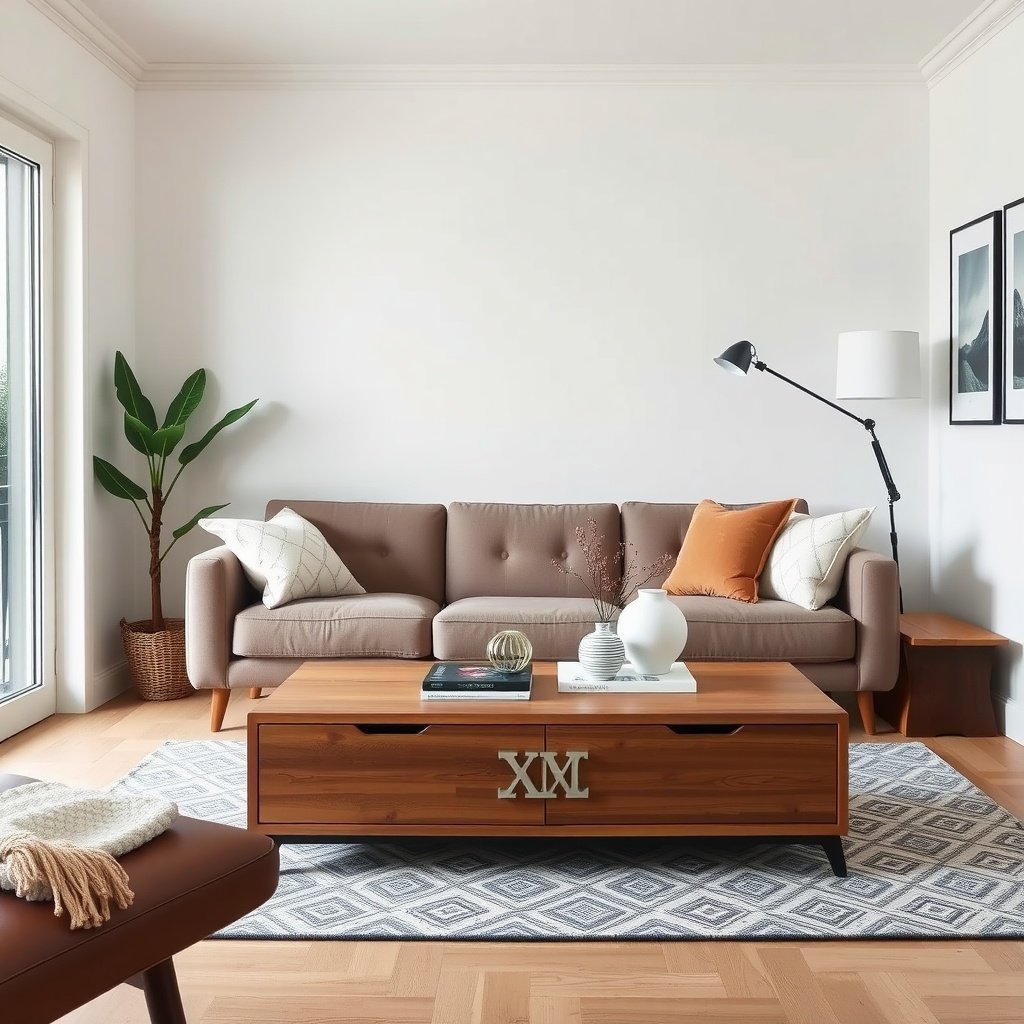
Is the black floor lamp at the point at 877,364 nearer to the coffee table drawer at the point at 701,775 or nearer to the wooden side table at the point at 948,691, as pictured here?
the wooden side table at the point at 948,691

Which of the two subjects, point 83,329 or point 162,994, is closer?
point 162,994

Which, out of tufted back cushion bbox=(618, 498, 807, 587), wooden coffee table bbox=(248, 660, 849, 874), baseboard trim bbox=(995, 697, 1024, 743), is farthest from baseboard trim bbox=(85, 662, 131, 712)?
baseboard trim bbox=(995, 697, 1024, 743)

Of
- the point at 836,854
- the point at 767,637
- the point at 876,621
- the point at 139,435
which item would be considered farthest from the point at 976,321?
the point at 139,435

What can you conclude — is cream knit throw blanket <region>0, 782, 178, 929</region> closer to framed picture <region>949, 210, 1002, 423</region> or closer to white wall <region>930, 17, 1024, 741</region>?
white wall <region>930, 17, 1024, 741</region>

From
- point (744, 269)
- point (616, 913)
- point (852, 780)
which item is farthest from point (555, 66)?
point (616, 913)

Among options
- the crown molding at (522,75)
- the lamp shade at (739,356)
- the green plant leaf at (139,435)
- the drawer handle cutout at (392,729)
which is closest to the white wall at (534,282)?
the crown molding at (522,75)

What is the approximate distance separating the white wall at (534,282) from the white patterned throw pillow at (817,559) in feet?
2.58

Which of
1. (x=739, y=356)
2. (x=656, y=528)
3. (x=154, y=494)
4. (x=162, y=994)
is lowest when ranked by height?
(x=162, y=994)

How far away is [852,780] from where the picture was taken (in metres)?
3.23

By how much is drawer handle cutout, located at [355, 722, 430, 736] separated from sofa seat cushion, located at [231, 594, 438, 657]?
1.13 m

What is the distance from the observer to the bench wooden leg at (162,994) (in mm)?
1715

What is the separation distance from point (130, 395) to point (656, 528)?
2.19 metres

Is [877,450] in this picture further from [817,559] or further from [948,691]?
[948,691]

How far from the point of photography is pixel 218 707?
150 inches
